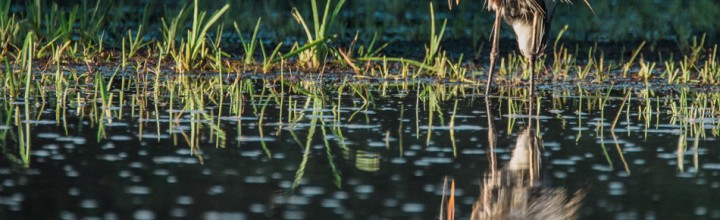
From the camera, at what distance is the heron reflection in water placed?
16.8 ft

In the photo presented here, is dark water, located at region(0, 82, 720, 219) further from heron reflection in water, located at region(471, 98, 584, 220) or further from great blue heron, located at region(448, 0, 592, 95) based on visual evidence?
great blue heron, located at region(448, 0, 592, 95)

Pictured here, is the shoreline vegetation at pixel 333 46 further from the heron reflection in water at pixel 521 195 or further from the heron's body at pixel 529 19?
the heron reflection in water at pixel 521 195

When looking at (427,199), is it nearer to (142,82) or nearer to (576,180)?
(576,180)

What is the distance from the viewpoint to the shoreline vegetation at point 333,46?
410 inches

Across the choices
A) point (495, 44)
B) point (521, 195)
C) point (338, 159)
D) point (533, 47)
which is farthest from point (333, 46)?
point (521, 195)

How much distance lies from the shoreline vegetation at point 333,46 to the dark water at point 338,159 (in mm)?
1278

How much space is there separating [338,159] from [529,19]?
11.9 feet

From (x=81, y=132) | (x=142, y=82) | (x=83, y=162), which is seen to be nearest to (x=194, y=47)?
(x=142, y=82)

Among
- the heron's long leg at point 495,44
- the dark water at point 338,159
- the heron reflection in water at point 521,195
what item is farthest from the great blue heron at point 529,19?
the heron reflection in water at point 521,195

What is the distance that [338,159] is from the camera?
242 inches

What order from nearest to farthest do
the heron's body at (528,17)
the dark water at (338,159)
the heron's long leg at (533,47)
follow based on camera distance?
the dark water at (338,159), the heron's body at (528,17), the heron's long leg at (533,47)

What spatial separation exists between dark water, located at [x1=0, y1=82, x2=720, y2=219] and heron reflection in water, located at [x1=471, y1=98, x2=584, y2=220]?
23 mm

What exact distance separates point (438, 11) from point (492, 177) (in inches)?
422

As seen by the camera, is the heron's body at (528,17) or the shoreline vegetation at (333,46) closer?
the heron's body at (528,17)
